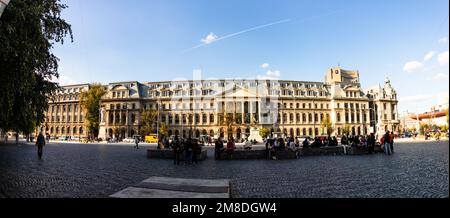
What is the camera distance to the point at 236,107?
81.6 m

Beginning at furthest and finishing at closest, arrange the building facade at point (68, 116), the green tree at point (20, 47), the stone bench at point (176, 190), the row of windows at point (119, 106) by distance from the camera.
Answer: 1. the building facade at point (68, 116)
2. the row of windows at point (119, 106)
3. the green tree at point (20, 47)
4. the stone bench at point (176, 190)

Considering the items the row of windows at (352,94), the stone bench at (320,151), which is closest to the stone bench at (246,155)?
the stone bench at (320,151)

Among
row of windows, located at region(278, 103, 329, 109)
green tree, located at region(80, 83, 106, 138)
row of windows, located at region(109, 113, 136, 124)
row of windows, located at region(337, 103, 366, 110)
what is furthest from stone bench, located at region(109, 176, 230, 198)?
row of windows, located at region(337, 103, 366, 110)

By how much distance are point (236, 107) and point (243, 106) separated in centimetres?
216

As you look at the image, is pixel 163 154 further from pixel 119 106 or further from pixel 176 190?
pixel 119 106

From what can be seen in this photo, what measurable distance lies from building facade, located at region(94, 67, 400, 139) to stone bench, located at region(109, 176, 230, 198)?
70543mm

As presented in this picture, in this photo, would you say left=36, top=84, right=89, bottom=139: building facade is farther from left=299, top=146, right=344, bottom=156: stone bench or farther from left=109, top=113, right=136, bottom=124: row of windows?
left=299, top=146, right=344, bottom=156: stone bench

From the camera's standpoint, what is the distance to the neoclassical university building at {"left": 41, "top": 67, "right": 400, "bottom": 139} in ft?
270

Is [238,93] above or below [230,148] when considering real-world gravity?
above

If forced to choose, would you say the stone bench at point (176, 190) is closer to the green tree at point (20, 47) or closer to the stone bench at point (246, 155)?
the green tree at point (20, 47)

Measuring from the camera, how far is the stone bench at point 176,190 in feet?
18.8

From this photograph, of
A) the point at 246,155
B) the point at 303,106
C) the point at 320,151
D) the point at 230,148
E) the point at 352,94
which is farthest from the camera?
the point at 352,94

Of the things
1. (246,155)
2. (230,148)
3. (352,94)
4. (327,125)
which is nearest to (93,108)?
(230,148)
